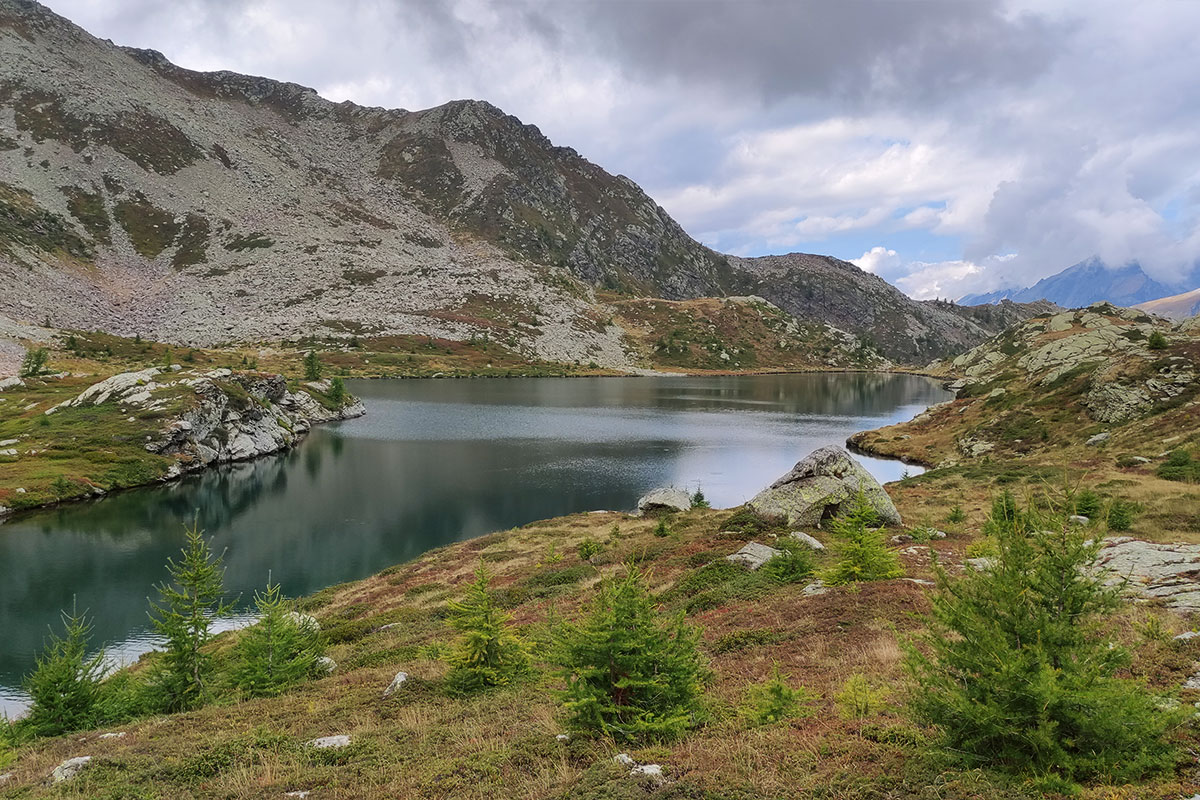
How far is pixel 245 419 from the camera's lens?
7256 centimetres

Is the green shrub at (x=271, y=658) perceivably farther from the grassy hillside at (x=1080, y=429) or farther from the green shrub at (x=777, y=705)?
the grassy hillside at (x=1080, y=429)

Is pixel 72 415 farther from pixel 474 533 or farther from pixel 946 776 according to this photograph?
pixel 946 776

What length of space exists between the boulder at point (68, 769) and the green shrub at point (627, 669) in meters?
8.21

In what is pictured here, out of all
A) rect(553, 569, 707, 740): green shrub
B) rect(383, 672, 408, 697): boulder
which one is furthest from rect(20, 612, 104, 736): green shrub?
rect(553, 569, 707, 740): green shrub

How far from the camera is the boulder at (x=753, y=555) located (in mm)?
23734

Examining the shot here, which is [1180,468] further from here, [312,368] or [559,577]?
[312,368]

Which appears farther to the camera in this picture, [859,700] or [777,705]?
[777,705]

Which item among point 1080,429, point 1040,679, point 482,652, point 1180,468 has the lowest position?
point 482,652

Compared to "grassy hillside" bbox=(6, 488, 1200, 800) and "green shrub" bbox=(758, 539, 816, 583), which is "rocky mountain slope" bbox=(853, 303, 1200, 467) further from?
"grassy hillside" bbox=(6, 488, 1200, 800)

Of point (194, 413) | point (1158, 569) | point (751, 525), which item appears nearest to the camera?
point (1158, 569)

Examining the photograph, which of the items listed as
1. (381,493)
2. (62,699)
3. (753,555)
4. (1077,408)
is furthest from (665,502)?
(1077,408)

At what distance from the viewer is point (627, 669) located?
9867 millimetres

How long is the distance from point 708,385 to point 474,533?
127 meters

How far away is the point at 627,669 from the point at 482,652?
5873mm
